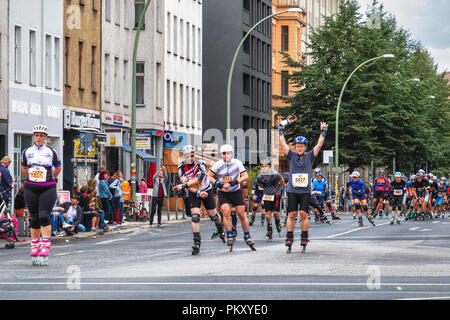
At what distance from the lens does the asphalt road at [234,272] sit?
12227 mm

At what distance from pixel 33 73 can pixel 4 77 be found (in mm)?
2994

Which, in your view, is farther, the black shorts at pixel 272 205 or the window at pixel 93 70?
the window at pixel 93 70

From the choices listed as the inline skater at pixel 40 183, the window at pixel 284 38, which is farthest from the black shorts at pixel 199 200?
the window at pixel 284 38

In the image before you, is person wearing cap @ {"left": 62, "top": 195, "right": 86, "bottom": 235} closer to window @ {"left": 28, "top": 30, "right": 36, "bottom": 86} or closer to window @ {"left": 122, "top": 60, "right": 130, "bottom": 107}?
window @ {"left": 28, "top": 30, "right": 36, "bottom": 86}

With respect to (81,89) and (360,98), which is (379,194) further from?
(360,98)

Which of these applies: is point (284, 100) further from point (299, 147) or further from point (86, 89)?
point (299, 147)

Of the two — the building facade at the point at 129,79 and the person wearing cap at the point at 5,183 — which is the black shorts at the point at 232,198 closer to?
the person wearing cap at the point at 5,183

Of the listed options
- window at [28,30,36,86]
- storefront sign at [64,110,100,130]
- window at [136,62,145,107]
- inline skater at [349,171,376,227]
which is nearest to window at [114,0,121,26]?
window at [136,62,145,107]

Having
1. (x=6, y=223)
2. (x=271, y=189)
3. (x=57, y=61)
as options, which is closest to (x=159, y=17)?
(x=57, y=61)

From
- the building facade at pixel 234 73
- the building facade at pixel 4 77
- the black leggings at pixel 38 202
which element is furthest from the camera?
the building facade at pixel 234 73

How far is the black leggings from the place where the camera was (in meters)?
17.5

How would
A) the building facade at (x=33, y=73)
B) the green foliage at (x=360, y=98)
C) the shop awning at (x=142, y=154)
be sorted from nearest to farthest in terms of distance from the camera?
1. the building facade at (x=33, y=73)
2. the shop awning at (x=142, y=154)
3. the green foliage at (x=360, y=98)

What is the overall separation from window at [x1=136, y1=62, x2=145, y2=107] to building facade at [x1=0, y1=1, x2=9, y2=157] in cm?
1714

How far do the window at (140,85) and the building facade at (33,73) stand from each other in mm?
11671
